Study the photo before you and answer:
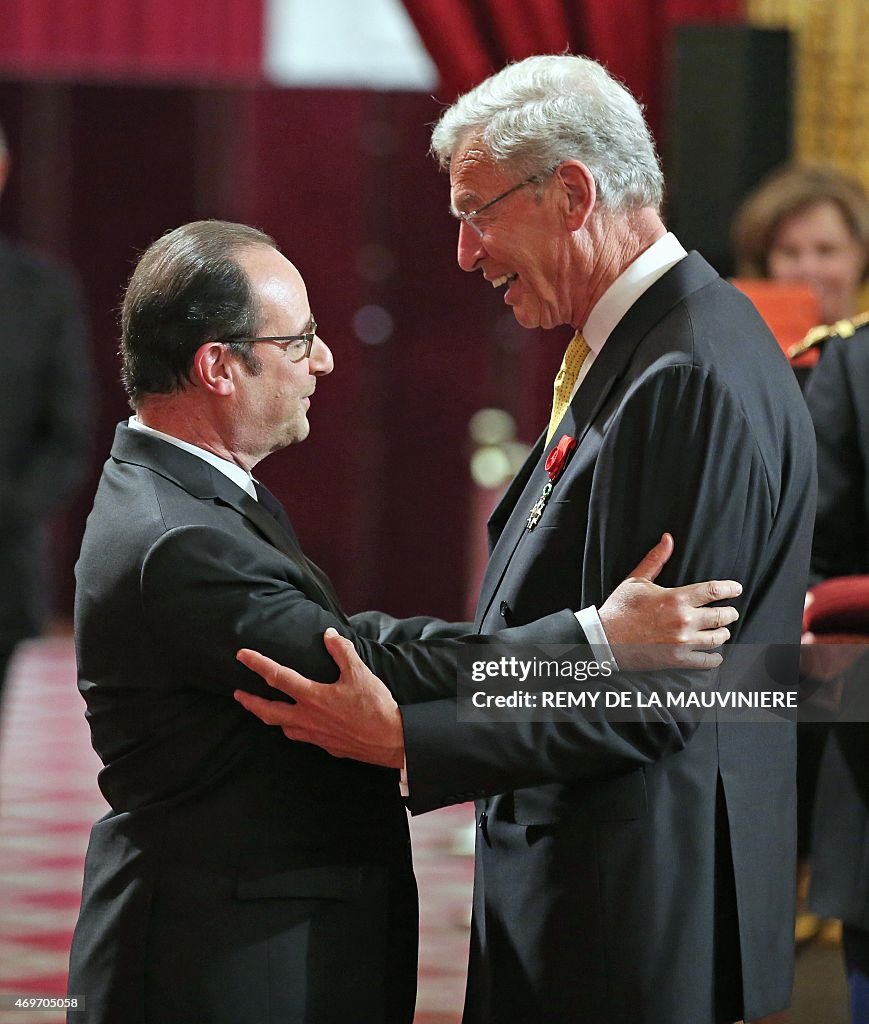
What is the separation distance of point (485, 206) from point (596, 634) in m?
0.60

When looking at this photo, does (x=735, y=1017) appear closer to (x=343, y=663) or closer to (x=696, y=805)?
(x=696, y=805)

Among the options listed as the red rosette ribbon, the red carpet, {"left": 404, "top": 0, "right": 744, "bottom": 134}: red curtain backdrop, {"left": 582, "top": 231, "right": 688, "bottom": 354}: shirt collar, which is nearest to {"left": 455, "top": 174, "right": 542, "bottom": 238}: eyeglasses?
{"left": 582, "top": 231, "right": 688, "bottom": 354}: shirt collar

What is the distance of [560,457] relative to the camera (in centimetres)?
201

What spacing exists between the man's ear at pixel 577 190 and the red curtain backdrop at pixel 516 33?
3155 mm

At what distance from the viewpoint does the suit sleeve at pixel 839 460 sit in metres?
2.68

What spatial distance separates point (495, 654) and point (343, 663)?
0.61 feet

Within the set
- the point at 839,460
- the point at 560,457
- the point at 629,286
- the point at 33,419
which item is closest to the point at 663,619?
the point at 560,457

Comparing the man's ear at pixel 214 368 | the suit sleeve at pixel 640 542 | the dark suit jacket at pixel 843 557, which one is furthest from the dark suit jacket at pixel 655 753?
the dark suit jacket at pixel 843 557

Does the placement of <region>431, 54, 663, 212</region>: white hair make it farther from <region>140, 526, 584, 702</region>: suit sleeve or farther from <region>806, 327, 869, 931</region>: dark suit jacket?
<region>806, 327, 869, 931</region>: dark suit jacket

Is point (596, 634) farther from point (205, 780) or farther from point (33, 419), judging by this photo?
point (33, 419)

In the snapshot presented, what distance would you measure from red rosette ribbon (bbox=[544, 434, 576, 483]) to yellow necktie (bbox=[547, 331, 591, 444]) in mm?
117

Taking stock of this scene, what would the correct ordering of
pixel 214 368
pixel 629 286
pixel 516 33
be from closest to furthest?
pixel 214 368 < pixel 629 286 < pixel 516 33

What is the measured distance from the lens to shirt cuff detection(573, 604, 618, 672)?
6.06 feet

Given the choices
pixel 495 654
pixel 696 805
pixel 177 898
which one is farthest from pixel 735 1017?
pixel 177 898
